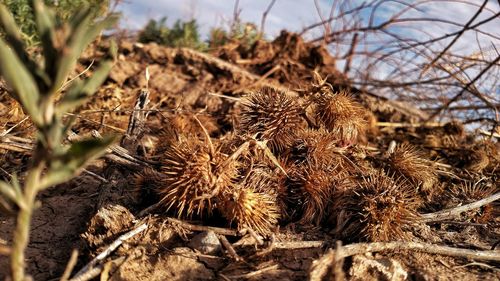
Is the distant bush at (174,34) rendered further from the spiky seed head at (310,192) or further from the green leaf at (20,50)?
the green leaf at (20,50)

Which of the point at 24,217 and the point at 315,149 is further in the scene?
the point at 315,149

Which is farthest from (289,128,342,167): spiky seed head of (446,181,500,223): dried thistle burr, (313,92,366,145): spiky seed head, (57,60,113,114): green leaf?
(57,60,113,114): green leaf

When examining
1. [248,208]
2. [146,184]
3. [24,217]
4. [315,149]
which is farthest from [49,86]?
[315,149]

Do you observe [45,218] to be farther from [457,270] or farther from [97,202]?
[457,270]

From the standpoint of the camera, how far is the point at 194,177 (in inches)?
86.1

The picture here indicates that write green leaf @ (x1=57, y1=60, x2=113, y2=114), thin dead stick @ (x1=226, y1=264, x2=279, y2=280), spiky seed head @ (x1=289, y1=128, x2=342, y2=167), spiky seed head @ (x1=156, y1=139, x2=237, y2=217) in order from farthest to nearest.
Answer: spiky seed head @ (x1=289, y1=128, x2=342, y2=167) < spiky seed head @ (x1=156, y1=139, x2=237, y2=217) < thin dead stick @ (x1=226, y1=264, x2=279, y2=280) < green leaf @ (x1=57, y1=60, x2=113, y2=114)

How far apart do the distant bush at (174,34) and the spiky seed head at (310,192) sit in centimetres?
375

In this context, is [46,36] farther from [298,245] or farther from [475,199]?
[475,199]

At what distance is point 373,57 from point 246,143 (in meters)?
3.69

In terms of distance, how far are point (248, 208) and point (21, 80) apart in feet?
4.19

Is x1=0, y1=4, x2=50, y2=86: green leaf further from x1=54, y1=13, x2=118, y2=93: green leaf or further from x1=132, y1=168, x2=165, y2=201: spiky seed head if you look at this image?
x1=132, y1=168, x2=165, y2=201: spiky seed head

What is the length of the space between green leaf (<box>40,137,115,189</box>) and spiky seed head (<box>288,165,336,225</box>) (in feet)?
4.49

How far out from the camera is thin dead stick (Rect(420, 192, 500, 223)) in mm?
2654

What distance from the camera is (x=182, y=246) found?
2.31 m
